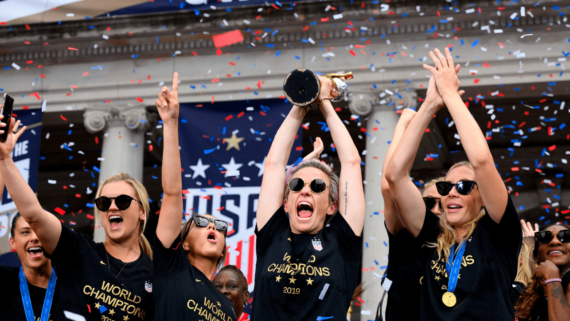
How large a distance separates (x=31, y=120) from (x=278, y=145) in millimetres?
7609

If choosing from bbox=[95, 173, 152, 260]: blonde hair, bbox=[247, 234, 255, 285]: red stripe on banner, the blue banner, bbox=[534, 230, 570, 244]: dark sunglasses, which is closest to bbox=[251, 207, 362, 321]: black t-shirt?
bbox=[95, 173, 152, 260]: blonde hair

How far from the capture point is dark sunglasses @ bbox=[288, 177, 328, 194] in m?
3.75

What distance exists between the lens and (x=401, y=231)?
3998 mm

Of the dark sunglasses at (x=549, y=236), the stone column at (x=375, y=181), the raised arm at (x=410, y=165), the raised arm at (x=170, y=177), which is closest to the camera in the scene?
the raised arm at (x=410, y=165)

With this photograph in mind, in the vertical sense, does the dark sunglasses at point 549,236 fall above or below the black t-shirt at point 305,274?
above

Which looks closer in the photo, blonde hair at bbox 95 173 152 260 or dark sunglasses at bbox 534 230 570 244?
blonde hair at bbox 95 173 152 260

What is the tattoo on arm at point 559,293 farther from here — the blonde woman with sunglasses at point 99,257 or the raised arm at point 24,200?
the raised arm at point 24,200

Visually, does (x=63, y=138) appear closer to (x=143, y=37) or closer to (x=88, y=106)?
(x=88, y=106)

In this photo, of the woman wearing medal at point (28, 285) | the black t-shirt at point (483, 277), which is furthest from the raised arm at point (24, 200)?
the black t-shirt at point (483, 277)

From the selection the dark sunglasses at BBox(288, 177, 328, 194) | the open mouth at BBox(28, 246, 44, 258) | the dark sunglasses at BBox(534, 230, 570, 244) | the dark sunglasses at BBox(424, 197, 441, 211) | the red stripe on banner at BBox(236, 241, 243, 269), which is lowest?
the open mouth at BBox(28, 246, 44, 258)

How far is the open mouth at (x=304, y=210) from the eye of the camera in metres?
3.70

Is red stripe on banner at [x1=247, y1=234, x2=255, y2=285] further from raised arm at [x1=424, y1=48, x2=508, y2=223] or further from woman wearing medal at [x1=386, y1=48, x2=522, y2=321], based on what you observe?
raised arm at [x1=424, y1=48, x2=508, y2=223]

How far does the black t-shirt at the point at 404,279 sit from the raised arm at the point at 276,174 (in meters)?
0.82

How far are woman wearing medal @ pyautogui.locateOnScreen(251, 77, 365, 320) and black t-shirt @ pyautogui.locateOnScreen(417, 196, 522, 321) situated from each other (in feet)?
1.51
